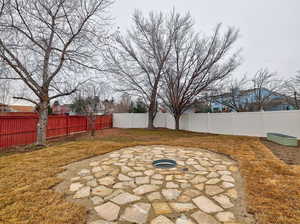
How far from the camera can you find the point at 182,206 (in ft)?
6.19

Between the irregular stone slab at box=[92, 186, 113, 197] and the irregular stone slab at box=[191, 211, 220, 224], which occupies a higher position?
the irregular stone slab at box=[191, 211, 220, 224]

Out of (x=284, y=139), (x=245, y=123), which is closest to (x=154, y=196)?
(x=284, y=139)

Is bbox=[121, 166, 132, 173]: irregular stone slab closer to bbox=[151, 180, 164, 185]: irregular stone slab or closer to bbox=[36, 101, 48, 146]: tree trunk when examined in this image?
bbox=[151, 180, 164, 185]: irregular stone slab

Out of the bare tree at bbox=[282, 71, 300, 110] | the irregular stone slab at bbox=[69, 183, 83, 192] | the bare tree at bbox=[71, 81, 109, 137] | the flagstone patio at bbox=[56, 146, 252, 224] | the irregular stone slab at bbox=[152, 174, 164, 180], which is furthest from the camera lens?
the bare tree at bbox=[282, 71, 300, 110]

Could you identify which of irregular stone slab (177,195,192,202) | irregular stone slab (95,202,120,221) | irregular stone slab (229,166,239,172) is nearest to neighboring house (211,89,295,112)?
irregular stone slab (229,166,239,172)

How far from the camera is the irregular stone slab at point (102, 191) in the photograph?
7.18ft

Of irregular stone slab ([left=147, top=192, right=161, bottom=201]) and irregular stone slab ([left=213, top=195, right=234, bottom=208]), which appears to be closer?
irregular stone slab ([left=213, top=195, right=234, bottom=208])

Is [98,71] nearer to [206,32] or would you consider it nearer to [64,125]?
[64,125]

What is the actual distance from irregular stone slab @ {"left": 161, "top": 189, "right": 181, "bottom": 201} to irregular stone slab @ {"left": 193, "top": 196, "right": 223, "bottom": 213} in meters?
0.27

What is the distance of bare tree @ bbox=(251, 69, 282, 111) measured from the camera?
41.0ft

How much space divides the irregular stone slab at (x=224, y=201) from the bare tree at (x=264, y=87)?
46.0ft

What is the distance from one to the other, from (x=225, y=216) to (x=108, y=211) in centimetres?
142

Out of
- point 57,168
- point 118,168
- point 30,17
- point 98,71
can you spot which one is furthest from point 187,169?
point 30,17

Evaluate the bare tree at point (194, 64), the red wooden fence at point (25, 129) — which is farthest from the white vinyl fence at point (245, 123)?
the red wooden fence at point (25, 129)
